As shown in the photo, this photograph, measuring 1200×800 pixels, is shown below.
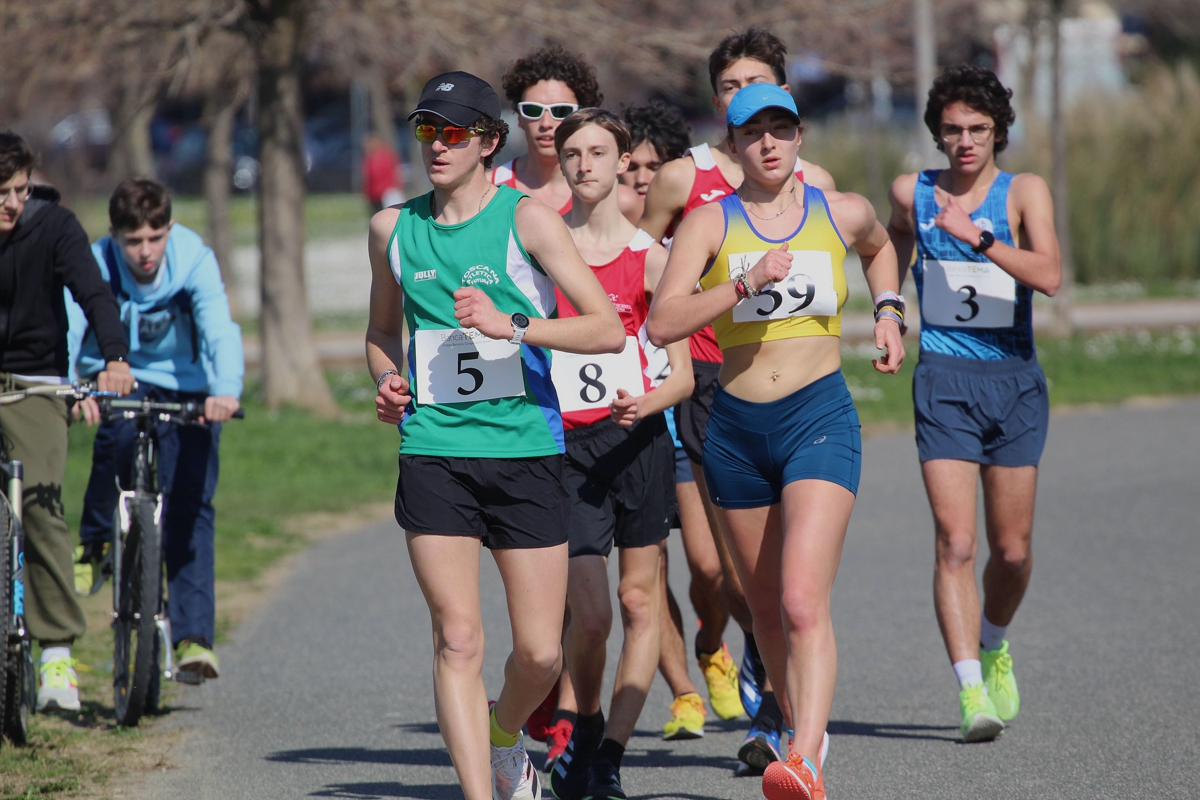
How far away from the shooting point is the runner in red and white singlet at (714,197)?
19.2 ft

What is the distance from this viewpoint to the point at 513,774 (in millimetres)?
4703

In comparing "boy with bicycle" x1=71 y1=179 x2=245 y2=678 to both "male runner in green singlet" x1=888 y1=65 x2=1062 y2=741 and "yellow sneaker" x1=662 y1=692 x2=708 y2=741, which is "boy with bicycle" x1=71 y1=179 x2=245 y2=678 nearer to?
"yellow sneaker" x1=662 y1=692 x2=708 y2=741

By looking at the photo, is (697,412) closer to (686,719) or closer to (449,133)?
(686,719)

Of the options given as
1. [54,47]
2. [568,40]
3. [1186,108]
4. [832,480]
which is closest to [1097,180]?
[1186,108]

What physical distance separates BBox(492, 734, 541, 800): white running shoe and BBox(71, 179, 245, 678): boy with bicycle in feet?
7.17

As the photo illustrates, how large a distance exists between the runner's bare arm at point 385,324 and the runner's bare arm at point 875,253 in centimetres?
140

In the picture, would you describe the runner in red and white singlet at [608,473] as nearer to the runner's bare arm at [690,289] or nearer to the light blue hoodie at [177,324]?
the runner's bare arm at [690,289]

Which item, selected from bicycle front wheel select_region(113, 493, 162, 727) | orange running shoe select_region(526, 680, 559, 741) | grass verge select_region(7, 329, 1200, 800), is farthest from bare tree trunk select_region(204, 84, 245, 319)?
orange running shoe select_region(526, 680, 559, 741)

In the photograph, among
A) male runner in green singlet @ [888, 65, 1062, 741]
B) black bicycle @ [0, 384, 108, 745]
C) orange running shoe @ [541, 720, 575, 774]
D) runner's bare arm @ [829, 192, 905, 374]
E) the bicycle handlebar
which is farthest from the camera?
male runner in green singlet @ [888, 65, 1062, 741]

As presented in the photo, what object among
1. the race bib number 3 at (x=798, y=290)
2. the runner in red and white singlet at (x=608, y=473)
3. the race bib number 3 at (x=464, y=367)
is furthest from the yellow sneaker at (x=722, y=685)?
the race bib number 3 at (x=464, y=367)

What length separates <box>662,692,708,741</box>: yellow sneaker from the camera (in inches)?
234

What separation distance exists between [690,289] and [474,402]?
81cm

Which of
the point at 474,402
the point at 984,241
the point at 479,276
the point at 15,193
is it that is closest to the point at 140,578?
the point at 15,193

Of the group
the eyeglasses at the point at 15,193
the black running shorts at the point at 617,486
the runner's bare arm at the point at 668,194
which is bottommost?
the black running shorts at the point at 617,486
